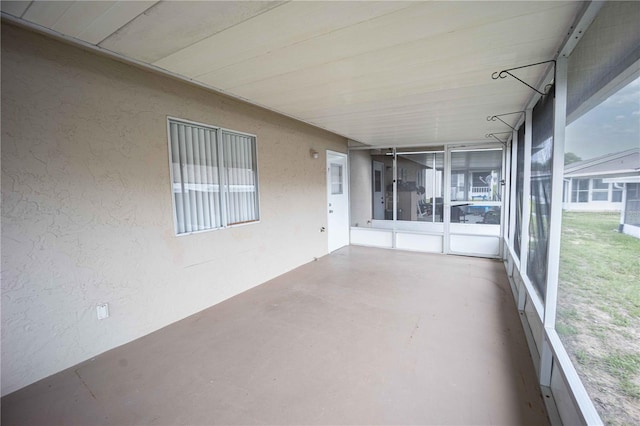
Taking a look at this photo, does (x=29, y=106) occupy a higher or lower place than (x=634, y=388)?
higher

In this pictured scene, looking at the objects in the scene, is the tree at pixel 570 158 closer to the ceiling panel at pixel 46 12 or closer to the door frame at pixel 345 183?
the ceiling panel at pixel 46 12

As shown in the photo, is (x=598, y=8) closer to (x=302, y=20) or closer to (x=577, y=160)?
(x=577, y=160)

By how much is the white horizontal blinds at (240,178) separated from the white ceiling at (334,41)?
84cm

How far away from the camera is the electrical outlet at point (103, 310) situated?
238 centimetres

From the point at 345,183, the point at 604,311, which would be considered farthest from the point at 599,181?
the point at 345,183

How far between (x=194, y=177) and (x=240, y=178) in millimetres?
709

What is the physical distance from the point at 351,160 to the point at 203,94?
3984mm

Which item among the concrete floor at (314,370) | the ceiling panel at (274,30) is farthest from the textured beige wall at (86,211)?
the ceiling panel at (274,30)

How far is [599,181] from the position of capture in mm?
1377

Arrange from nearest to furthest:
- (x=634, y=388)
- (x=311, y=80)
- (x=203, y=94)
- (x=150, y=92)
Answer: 1. (x=634, y=388)
2. (x=311, y=80)
3. (x=150, y=92)
4. (x=203, y=94)

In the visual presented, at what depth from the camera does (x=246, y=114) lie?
3.74m

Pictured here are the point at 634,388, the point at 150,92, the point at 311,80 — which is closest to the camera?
the point at 634,388

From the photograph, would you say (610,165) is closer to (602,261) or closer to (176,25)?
(602,261)

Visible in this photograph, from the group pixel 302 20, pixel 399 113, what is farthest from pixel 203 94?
pixel 399 113
